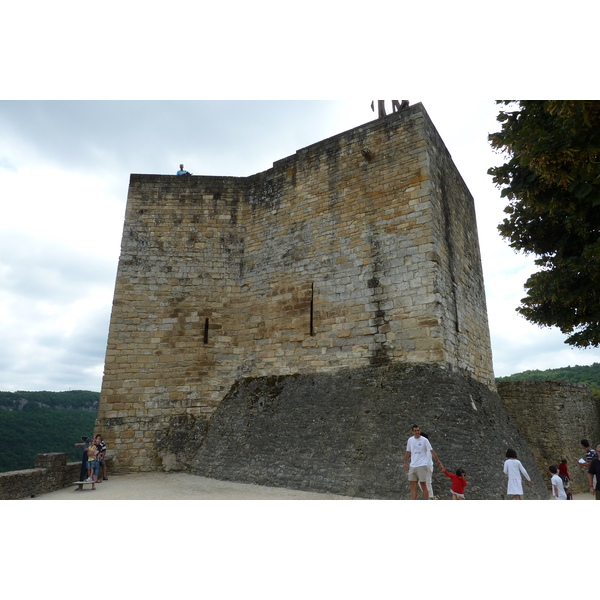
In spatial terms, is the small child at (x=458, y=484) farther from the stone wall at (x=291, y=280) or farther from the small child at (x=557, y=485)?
the stone wall at (x=291, y=280)

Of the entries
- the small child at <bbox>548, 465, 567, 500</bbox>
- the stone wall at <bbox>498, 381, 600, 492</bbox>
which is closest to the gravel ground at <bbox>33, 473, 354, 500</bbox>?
the small child at <bbox>548, 465, 567, 500</bbox>

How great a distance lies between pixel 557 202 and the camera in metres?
5.55

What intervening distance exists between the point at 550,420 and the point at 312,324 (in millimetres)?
7293

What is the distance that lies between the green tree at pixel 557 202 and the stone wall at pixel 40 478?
863cm

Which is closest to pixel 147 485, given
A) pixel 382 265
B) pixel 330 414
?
pixel 330 414

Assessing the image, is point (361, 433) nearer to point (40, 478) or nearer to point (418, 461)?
point (418, 461)

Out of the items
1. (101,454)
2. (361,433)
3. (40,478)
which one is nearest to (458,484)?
(361,433)

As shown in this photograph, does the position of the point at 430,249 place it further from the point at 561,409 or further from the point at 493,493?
the point at 561,409

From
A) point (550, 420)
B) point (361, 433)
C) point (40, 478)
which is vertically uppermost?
point (550, 420)

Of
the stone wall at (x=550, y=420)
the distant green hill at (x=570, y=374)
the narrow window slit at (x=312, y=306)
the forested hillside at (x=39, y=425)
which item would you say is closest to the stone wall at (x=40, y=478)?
the narrow window slit at (x=312, y=306)

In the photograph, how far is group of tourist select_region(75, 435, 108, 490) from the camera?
7.84 meters

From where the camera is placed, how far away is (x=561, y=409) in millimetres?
11508

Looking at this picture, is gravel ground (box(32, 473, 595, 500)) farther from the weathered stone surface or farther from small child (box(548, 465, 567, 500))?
small child (box(548, 465, 567, 500))

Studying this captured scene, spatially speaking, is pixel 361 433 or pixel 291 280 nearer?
pixel 361 433
